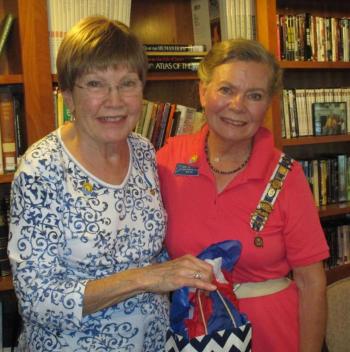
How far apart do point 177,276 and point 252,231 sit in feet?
1.34

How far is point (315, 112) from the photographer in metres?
2.65

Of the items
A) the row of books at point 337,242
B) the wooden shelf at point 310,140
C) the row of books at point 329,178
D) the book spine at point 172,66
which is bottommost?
the row of books at point 337,242

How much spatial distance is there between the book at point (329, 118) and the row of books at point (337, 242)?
0.53m

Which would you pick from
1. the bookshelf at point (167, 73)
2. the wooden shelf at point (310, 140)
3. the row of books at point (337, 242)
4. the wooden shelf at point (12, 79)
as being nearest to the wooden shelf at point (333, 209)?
the bookshelf at point (167, 73)

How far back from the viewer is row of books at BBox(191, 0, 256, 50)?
2254 mm

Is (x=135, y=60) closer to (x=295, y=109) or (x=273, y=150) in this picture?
(x=273, y=150)

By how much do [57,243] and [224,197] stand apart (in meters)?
0.55

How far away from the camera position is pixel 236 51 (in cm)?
150

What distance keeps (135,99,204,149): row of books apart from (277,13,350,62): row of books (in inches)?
24.2

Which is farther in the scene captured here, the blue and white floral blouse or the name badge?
Answer: the name badge

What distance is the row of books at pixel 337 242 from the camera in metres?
2.80

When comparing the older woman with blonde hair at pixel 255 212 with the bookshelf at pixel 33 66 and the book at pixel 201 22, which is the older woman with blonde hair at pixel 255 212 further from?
the book at pixel 201 22

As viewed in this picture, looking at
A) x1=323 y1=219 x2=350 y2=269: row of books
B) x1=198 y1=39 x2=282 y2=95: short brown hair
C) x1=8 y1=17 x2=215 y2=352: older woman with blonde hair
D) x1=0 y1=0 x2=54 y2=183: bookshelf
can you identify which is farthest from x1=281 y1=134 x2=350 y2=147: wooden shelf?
x1=8 y1=17 x2=215 y2=352: older woman with blonde hair

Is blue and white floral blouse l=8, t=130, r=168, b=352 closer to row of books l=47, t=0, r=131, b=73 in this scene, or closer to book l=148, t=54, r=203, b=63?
row of books l=47, t=0, r=131, b=73
